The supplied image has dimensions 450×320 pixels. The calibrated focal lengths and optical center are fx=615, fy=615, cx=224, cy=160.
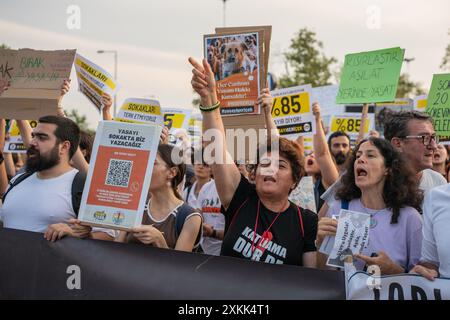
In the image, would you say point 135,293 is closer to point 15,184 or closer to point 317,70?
point 15,184

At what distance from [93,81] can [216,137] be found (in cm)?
253

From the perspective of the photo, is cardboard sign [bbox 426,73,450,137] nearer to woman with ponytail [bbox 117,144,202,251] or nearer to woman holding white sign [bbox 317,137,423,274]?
woman holding white sign [bbox 317,137,423,274]

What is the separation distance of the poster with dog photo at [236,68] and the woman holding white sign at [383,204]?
0.87 m

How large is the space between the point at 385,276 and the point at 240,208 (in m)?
0.97

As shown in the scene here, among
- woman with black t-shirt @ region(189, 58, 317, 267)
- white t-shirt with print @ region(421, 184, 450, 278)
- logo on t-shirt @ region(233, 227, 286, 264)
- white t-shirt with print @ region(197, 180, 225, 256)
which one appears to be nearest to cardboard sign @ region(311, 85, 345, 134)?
white t-shirt with print @ region(197, 180, 225, 256)

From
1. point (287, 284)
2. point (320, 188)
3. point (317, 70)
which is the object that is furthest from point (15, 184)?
point (317, 70)

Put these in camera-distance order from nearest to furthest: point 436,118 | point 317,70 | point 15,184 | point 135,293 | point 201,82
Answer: point 135,293
point 201,82
point 15,184
point 436,118
point 317,70

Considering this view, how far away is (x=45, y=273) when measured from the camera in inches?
149

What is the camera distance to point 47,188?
13.5 feet

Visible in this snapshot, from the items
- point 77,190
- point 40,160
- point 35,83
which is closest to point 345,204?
point 77,190

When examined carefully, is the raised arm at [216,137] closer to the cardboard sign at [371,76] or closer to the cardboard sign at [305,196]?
the cardboard sign at [305,196]

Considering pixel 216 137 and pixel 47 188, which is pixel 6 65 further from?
pixel 216 137

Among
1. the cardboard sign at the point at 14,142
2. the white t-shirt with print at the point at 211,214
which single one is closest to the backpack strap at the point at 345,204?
the white t-shirt with print at the point at 211,214

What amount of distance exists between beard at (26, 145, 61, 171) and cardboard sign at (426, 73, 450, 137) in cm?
340
